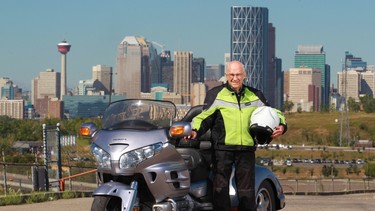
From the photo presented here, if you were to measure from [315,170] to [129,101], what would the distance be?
9117cm

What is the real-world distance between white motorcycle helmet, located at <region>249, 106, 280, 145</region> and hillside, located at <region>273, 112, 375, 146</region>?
141 m

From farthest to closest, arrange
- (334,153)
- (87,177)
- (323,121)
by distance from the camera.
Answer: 1. (323,121)
2. (334,153)
3. (87,177)

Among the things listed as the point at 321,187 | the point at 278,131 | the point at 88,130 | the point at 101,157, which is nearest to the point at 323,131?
the point at 321,187

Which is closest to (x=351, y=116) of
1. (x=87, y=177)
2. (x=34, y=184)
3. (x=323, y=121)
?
(x=323, y=121)

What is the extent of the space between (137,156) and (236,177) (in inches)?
51.1

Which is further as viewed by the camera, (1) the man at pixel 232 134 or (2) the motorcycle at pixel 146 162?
(1) the man at pixel 232 134

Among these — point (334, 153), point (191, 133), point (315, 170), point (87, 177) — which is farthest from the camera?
point (334, 153)

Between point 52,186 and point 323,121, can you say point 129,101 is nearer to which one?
point 52,186

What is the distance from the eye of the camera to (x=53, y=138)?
2191 cm

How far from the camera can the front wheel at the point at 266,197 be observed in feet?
37.1

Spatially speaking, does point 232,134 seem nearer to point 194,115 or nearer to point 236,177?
point 236,177

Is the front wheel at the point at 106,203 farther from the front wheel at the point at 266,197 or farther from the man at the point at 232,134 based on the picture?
the front wheel at the point at 266,197

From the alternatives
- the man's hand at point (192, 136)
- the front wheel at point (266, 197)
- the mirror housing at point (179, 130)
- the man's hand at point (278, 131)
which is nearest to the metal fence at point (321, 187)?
the front wheel at point (266, 197)

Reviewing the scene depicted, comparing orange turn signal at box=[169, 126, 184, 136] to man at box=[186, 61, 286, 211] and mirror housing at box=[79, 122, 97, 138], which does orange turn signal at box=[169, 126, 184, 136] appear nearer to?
man at box=[186, 61, 286, 211]
